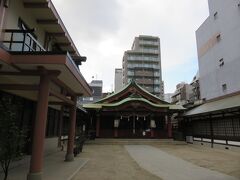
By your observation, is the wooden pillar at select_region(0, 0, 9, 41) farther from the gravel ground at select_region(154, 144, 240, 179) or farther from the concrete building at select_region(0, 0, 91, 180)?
the gravel ground at select_region(154, 144, 240, 179)

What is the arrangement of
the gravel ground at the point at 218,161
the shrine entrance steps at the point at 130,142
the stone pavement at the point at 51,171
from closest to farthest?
the stone pavement at the point at 51,171 → the gravel ground at the point at 218,161 → the shrine entrance steps at the point at 130,142

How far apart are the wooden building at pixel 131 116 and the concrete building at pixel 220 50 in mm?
5366

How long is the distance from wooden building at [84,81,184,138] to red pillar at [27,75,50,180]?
16.7 m

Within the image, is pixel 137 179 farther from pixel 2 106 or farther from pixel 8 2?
pixel 8 2

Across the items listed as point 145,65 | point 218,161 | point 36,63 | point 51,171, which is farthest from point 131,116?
point 145,65

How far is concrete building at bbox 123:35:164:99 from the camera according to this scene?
62.0m

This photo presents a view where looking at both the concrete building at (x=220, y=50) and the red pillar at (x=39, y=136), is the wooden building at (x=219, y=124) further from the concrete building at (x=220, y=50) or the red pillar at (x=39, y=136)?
the red pillar at (x=39, y=136)

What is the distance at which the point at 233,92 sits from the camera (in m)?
20.0

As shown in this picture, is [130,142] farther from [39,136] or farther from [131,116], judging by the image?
[39,136]

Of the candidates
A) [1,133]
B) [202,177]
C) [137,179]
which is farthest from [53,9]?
[202,177]

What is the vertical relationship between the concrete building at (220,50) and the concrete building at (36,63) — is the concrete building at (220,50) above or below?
above

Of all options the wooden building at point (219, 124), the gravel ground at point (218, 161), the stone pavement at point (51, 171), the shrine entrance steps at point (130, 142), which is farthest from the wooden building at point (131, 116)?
the stone pavement at point (51, 171)

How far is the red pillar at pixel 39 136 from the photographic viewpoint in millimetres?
5914

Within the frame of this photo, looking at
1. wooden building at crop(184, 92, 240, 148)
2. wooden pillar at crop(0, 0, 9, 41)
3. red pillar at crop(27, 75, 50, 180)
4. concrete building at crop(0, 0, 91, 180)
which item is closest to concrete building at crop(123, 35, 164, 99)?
wooden building at crop(184, 92, 240, 148)
